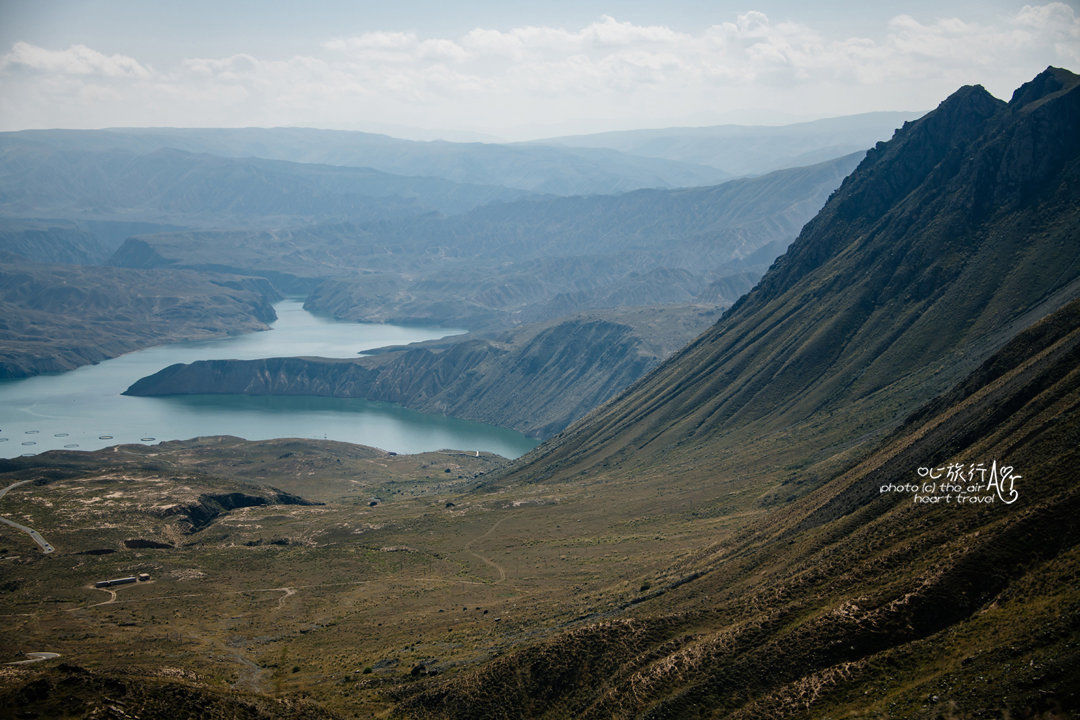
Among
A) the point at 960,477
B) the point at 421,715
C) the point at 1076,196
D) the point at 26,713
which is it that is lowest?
the point at 421,715

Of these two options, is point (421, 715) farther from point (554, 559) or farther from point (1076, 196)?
point (1076, 196)

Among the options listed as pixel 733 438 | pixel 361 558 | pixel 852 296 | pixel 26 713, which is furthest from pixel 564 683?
pixel 852 296

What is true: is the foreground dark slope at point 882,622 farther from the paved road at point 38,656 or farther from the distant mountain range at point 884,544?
the paved road at point 38,656

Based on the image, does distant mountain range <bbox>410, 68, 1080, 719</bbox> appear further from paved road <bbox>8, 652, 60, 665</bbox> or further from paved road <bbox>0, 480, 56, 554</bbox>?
paved road <bbox>0, 480, 56, 554</bbox>

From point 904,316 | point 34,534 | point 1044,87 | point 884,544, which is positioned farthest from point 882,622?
point 1044,87

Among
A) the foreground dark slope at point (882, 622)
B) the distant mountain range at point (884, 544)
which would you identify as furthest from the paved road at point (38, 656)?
the distant mountain range at point (884, 544)

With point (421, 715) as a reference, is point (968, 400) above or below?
above

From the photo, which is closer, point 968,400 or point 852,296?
point 968,400
